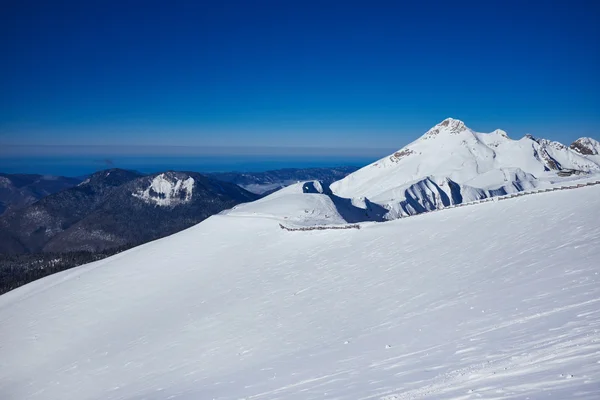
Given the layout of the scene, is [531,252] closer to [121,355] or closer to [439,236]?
[439,236]

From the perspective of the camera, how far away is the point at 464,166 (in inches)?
4904

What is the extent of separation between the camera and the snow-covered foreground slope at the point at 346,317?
35.6ft

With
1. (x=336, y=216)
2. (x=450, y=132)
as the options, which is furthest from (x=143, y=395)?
(x=450, y=132)

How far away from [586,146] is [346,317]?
16636 cm

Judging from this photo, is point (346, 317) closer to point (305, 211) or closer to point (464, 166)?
point (305, 211)

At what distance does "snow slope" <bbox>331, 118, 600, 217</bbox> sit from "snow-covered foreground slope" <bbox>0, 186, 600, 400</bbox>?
68704mm

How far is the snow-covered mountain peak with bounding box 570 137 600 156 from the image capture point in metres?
143

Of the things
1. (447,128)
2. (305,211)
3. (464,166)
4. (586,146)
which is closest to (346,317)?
(305,211)

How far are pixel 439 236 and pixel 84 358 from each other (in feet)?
81.5

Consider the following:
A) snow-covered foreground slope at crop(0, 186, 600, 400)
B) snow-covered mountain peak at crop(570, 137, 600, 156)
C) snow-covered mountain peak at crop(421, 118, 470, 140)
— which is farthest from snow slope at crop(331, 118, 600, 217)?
snow-covered foreground slope at crop(0, 186, 600, 400)

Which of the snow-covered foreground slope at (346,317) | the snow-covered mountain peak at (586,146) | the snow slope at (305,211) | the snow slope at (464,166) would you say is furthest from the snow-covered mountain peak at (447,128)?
the snow-covered foreground slope at (346,317)

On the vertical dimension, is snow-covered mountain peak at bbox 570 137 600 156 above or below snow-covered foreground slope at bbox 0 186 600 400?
above

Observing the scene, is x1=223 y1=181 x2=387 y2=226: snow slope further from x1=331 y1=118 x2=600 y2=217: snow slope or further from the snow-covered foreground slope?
x1=331 y1=118 x2=600 y2=217: snow slope

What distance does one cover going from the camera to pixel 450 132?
142875 millimetres
